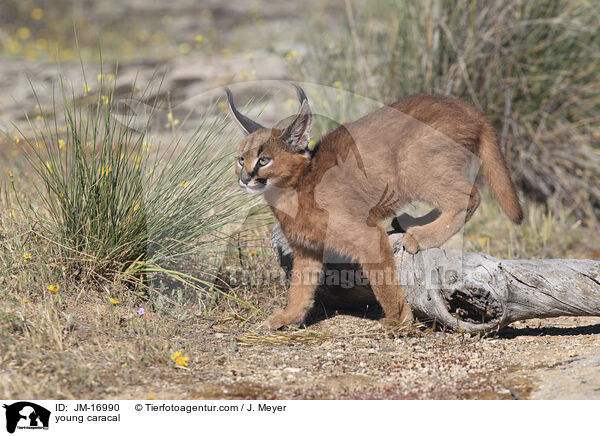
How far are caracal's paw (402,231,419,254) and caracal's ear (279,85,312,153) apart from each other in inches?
34.3

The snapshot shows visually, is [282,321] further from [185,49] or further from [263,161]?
[185,49]

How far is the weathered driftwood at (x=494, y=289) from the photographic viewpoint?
316 cm

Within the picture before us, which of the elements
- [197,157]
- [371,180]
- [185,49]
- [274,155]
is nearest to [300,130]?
[274,155]

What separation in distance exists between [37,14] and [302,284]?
10186 millimetres

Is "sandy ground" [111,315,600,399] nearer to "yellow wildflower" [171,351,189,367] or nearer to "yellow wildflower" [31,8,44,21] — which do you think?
"yellow wildflower" [171,351,189,367]

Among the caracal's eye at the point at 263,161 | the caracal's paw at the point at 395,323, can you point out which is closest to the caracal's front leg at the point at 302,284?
the caracal's paw at the point at 395,323

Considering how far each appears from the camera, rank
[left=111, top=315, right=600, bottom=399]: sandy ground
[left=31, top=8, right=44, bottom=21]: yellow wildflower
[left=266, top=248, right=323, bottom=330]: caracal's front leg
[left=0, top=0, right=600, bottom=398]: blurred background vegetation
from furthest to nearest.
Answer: [left=31, top=8, right=44, bottom=21]: yellow wildflower, [left=266, top=248, right=323, bottom=330]: caracal's front leg, [left=0, top=0, right=600, bottom=398]: blurred background vegetation, [left=111, top=315, right=600, bottom=399]: sandy ground

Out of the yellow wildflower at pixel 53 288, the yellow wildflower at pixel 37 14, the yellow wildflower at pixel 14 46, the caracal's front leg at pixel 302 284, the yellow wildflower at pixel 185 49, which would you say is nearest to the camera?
the yellow wildflower at pixel 53 288

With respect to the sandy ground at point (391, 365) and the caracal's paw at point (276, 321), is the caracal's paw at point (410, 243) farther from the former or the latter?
the caracal's paw at point (276, 321)

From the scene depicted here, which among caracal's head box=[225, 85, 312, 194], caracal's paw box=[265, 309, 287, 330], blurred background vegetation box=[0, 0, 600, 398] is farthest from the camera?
caracal's paw box=[265, 309, 287, 330]

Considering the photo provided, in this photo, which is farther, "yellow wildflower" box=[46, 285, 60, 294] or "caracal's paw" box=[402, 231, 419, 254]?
"caracal's paw" box=[402, 231, 419, 254]

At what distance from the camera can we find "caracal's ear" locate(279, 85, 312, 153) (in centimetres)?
341
